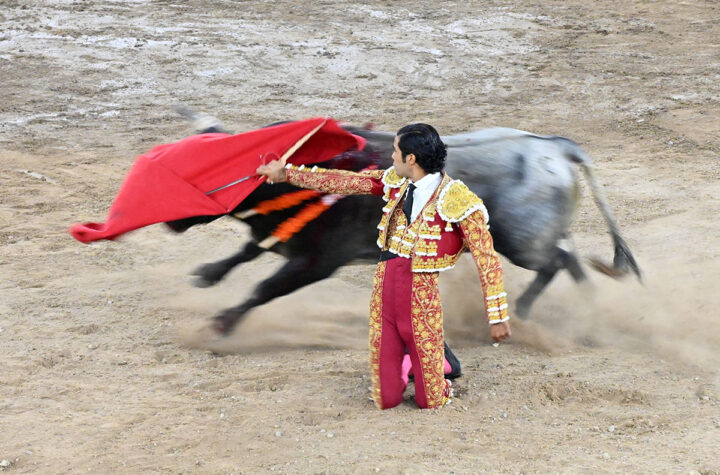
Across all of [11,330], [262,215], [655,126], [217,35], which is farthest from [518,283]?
[217,35]

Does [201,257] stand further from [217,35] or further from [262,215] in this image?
[217,35]

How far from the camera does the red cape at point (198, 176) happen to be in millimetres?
4324

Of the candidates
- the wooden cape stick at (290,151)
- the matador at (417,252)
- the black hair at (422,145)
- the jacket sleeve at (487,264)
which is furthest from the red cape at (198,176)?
the jacket sleeve at (487,264)

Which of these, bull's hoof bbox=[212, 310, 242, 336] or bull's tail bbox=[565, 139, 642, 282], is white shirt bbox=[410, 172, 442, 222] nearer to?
bull's hoof bbox=[212, 310, 242, 336]

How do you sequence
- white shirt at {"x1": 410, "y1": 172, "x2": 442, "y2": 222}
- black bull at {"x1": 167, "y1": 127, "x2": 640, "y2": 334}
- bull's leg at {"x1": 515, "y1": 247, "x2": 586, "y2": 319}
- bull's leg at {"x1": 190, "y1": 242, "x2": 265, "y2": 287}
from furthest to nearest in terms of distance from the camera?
bull's leg at {"x1": 190, "y1": 242, "x2": 265, "y2": 287}
bull's leg at {"x1": 515, "y1": 247, "x2": 586, "y2": 319}
black bull at {"x1": 167, "y1": 127, "x2": 640, "y2": 334}
white shirt at {"x1": 410, "y1": 172, "x2": 442, "y2": 222}

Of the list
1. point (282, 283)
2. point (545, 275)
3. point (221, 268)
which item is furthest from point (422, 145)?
point (221, 268)

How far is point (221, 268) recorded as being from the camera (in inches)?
211

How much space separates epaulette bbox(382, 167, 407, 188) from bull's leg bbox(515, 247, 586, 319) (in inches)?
60.7

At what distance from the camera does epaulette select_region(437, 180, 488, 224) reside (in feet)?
11.9

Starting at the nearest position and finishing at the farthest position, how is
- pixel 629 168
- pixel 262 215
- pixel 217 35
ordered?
pixel 262 215 → pixel 629 168 → pixel 217 35

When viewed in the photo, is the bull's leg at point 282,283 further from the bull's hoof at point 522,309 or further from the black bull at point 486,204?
the bull's hoof at point 522,309

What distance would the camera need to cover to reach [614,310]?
532 cm

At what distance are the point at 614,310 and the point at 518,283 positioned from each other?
2.38 ft

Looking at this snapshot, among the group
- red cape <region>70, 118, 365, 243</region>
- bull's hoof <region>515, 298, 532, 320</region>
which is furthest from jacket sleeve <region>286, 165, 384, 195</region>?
bull's hoof <region>515, 298, 532, 320</region>
